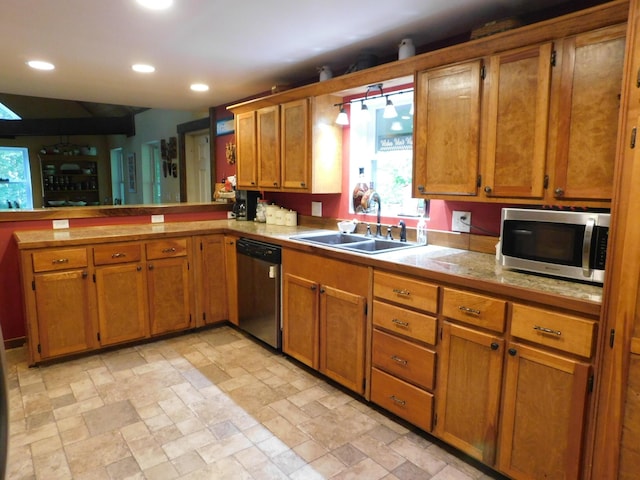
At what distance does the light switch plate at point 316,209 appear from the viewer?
3.67m

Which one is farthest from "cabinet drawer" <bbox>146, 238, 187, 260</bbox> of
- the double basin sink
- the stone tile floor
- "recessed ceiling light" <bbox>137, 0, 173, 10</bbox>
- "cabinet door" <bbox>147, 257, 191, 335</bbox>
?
"recessed ceiling light" <bbox>137, 0, 173, 10</bbox>

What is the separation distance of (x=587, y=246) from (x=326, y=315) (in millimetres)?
1484

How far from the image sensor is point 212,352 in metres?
3.21

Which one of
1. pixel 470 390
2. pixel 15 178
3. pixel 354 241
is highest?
pixel 15 178

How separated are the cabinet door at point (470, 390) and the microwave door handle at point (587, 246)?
0.44 m

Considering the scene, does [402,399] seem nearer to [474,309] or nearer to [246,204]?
[474,309]

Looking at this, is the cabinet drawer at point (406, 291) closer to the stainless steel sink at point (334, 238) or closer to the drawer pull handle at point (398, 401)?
the drawer pull handle at point (398, 401)

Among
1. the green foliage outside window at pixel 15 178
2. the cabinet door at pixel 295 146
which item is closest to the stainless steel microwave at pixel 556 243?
the cabinet door at pixel 295 146

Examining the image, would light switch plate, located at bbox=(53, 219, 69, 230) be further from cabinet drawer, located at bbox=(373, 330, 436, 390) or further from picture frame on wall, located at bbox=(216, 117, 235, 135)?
cabinet drawer, located at bbox=(373, 330, 436, 390)

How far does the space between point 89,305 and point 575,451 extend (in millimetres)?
3008

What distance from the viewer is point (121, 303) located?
3.16m

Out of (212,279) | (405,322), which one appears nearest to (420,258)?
(405,322)

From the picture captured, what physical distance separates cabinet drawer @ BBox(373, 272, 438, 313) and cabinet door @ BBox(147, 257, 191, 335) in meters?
1.83

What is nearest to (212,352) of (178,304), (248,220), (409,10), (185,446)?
(178,304)
